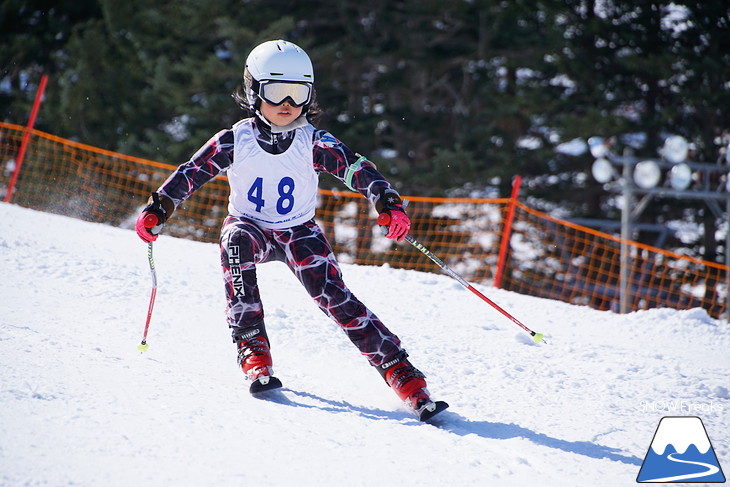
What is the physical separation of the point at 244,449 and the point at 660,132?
18690mm

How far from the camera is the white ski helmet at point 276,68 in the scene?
3.44 meters

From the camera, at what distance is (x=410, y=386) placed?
10.7 ft

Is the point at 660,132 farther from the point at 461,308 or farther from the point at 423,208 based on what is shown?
the point at 461,308

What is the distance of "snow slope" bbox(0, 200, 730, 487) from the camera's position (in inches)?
101

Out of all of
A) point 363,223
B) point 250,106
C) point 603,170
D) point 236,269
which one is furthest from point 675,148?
point 236,269

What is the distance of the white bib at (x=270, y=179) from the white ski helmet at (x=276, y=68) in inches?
6.5

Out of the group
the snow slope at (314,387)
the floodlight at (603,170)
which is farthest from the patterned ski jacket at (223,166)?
the floodlight at (603,170)

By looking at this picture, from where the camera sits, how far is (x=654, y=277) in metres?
18.4

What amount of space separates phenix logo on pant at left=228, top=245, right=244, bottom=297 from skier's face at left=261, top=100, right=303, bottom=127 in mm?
625

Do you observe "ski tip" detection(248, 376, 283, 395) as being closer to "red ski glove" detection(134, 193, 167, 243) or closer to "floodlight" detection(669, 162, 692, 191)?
"red ski glove" detection(134, 193, 167, 243)

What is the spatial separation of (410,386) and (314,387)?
1.90 ft

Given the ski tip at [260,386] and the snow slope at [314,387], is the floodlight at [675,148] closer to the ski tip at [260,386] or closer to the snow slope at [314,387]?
the snow slope at [314,387]

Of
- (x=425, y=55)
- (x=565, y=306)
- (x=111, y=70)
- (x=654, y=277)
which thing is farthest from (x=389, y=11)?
(x=565, y=306)

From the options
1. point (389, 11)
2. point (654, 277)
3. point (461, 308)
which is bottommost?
point (461, 308)
